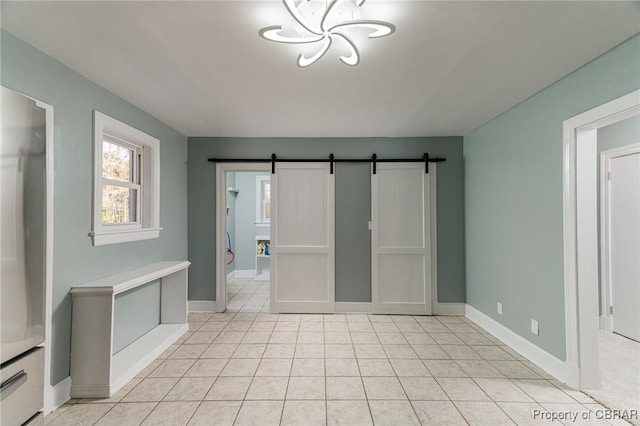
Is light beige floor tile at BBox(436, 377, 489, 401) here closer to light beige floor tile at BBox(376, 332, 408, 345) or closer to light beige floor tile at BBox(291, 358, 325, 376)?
light beige floor tile at BBox(376, 332, 408, 345)

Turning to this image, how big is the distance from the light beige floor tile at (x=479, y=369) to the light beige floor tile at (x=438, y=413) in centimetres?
55

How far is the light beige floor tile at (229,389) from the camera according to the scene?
2.20 m

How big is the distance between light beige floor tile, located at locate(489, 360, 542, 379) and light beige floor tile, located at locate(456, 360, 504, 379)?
2.1 inches

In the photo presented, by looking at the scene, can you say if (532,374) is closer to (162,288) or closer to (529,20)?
(529,20)

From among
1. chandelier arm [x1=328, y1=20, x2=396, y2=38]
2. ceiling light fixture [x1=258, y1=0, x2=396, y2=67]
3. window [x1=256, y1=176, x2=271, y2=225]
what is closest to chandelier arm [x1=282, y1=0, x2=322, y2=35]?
ceiling light fixture [x1=258, y1=0, x2=396, y2=67]

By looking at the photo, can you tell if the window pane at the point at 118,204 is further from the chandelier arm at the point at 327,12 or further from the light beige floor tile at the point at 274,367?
the chandelier arm at the point at 327,12

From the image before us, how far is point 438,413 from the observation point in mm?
2021

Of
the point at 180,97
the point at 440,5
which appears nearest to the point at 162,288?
the point at 180,97

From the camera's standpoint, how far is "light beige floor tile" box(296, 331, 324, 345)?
317 centimetres

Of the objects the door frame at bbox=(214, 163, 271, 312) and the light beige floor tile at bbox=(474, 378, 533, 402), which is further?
the door frame at bbox=(214, 163, 271, 312)

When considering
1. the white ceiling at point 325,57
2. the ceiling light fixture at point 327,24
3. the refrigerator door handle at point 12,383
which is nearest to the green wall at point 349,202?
the white ceiling at point 325,57

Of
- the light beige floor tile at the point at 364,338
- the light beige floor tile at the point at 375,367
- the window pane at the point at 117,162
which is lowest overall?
the light beige floor tile at the point at 364,338

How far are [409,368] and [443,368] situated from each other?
294 mm

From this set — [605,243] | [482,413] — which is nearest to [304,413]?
[482,413]
